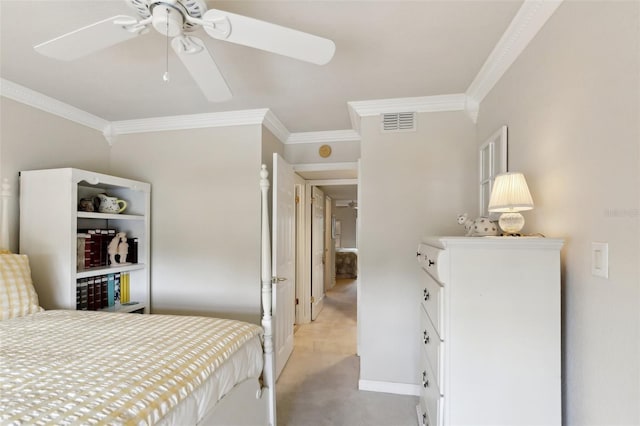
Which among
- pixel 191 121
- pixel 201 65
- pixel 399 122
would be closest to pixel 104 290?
pixel 191 121

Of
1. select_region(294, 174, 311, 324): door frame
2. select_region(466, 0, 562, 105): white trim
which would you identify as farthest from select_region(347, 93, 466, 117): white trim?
select_region(294, 174, 311, 324): door frame

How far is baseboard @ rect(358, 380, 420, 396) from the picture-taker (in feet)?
8.18

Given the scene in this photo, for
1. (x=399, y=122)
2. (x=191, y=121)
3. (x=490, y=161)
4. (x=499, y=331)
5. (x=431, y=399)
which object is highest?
(x=191, y=121)

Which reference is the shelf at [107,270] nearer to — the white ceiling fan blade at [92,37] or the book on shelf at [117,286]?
the book on shelf at [117,286]

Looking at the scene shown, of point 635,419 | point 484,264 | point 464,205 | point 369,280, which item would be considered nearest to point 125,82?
point 369,280

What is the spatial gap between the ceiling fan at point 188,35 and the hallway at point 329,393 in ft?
7.50

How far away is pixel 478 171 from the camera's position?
242cm

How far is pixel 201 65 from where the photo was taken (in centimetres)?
136

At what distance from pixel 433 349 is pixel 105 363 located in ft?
4.85

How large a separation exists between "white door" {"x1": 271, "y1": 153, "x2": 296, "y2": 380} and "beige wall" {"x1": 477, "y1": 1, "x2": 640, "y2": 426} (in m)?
1.80

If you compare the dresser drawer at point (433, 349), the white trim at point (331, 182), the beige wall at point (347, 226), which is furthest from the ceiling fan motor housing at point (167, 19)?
the beige wall at point (347, 226)

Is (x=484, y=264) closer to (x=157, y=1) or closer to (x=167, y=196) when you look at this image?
(x=157, y=1)

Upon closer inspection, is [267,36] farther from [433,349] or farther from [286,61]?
[433,349]

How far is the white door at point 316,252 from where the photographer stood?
14.9ft
